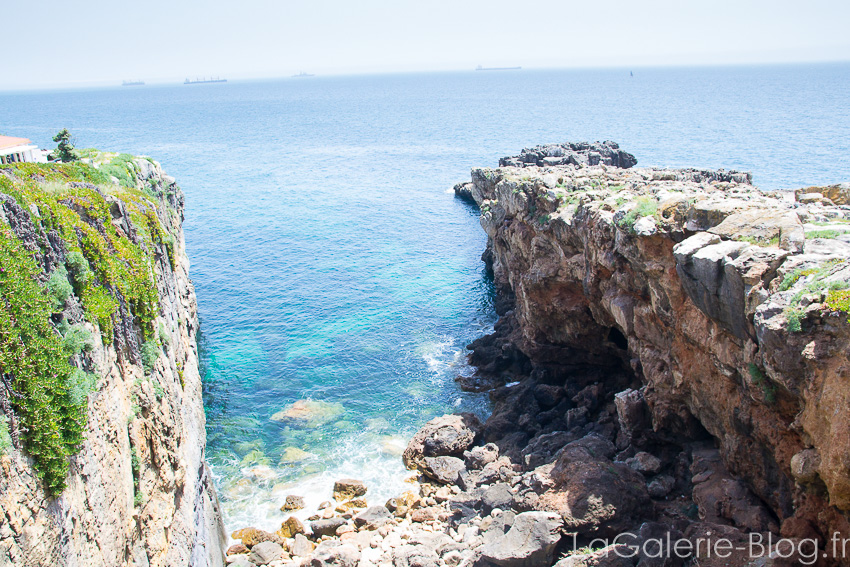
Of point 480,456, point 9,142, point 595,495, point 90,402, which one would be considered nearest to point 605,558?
point 595,495

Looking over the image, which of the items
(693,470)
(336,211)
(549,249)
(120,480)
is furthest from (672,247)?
(336,211)

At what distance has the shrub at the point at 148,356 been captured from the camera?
2250 centimetres

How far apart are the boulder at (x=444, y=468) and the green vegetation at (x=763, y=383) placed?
17.7 m

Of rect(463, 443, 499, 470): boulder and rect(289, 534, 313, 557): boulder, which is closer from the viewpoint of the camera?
rect(289, 534, 313, 557): boulder

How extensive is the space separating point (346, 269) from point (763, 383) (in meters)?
51.5

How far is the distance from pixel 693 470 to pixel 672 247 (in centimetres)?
1039

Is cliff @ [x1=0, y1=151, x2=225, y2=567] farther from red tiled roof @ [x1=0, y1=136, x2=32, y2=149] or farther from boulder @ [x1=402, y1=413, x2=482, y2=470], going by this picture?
red tiled roof @ [x1=0, y1=136, x2=32, y2=149]

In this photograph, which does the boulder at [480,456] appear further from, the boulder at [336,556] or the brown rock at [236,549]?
the brown rock at [236,549]

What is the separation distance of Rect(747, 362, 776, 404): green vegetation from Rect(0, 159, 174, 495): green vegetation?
72.1ft

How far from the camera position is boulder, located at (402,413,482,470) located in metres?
35.4

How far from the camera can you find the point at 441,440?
35719mm

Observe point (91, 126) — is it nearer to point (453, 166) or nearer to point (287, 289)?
point (453, 166)

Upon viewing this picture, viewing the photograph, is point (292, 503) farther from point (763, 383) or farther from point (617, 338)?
point (763, 383)

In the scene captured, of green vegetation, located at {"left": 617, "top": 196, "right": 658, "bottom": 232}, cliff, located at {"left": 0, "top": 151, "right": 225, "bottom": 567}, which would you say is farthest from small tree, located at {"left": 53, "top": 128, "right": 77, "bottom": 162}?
green vegetation, located at {"left": 617, "top": 196, "right": 658, "bottom": 232}
